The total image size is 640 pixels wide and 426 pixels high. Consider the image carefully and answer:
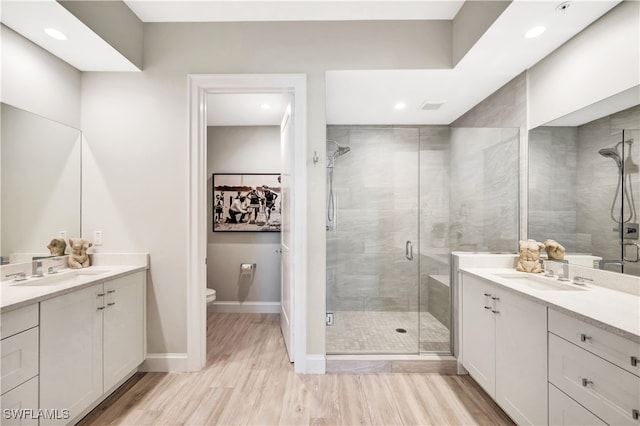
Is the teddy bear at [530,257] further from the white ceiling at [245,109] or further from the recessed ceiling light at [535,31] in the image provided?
the white ceiling at [245,109]

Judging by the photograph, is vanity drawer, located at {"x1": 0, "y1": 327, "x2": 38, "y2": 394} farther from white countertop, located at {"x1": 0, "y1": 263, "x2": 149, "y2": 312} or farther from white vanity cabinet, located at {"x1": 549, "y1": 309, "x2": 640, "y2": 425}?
white vanity cabinet, located at {"x1": 549, "y1": 309, "x2": 640, "y2": 425}

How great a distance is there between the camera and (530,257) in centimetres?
215

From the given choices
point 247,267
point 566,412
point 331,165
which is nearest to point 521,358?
point 566,412

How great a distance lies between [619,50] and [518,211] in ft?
3.95

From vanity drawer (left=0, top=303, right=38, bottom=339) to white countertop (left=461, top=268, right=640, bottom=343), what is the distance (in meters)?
2.50

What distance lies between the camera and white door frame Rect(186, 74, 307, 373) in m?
2.29

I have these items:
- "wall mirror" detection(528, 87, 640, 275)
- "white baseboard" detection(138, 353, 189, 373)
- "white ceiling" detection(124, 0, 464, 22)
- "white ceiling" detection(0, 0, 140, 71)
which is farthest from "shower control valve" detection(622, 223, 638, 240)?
"white ceiling" detection(0, 0, 140, 71)

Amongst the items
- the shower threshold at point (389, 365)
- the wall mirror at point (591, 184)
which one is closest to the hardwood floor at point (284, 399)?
the shower threshold at point (389, 365)

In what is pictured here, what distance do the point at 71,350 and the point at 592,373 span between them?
2555 millimetres

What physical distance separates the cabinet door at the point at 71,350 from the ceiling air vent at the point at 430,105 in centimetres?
318

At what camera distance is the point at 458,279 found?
233 cm

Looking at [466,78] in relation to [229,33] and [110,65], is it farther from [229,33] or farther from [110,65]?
[110,65]

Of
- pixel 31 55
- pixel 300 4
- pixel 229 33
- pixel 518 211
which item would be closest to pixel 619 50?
pixel 518 211

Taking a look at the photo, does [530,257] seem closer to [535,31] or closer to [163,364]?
[535,31]
